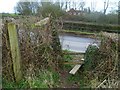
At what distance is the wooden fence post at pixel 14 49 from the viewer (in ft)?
14.9

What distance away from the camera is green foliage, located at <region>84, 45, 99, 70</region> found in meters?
5.45

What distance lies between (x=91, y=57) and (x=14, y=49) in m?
1.94

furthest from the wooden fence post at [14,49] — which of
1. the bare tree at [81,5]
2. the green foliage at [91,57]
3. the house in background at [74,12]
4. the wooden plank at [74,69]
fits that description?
the bare tree at [81,5]

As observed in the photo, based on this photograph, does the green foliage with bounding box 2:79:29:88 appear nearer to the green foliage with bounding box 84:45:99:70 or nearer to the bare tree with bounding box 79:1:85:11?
the green foliage with bounding box 84:45:99:70

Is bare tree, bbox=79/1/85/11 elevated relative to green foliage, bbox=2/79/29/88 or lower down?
elevated

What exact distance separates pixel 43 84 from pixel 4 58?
3.38 ft

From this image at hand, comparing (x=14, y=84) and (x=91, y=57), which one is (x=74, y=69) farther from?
(x=14, y=84)

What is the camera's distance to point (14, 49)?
4617 millimetres

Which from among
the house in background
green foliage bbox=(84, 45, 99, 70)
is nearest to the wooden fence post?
green foliage bbox=(84, 45, 99, 70)

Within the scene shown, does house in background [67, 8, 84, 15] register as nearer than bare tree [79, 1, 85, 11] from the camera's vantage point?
Yes

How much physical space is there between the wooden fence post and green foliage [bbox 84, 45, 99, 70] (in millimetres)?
1744

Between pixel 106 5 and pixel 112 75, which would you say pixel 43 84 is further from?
pixel 106 5

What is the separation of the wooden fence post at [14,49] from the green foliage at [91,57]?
5.72 ft

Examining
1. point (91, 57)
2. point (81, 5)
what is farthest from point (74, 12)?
point (91, 57)
